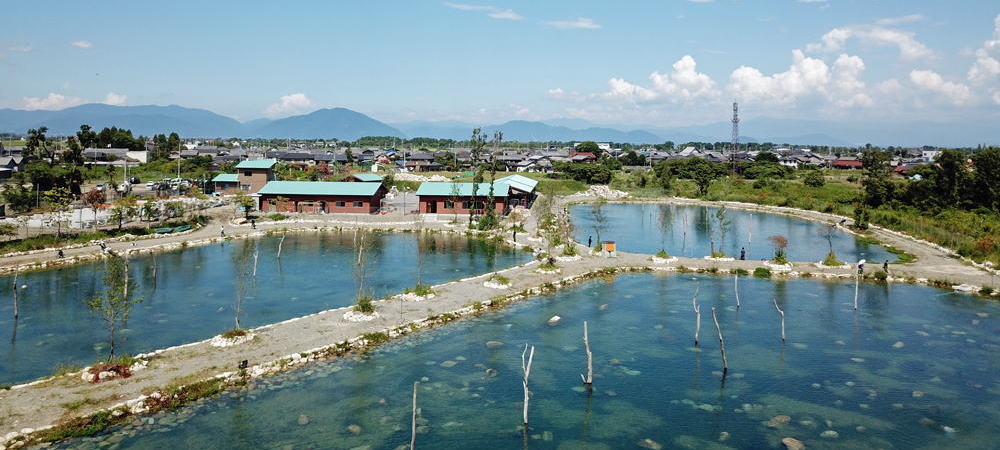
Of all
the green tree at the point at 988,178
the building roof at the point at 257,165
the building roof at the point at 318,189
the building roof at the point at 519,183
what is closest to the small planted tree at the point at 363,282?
the building roof at the point at 318,189

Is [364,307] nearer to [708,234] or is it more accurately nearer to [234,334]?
[234,334]

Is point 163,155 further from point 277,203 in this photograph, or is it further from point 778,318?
point 778,318

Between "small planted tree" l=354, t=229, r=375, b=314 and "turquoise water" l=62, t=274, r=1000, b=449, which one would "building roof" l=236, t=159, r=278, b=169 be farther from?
→ "turquoise water" l=62, t=274, r=1000, b=449

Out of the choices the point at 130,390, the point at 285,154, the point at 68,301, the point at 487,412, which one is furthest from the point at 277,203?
the point at 285,154

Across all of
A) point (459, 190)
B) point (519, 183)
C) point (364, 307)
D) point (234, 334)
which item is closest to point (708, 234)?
point (459, 190)

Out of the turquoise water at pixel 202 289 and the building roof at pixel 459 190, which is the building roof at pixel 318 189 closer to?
the building roof at pixel 459 190
